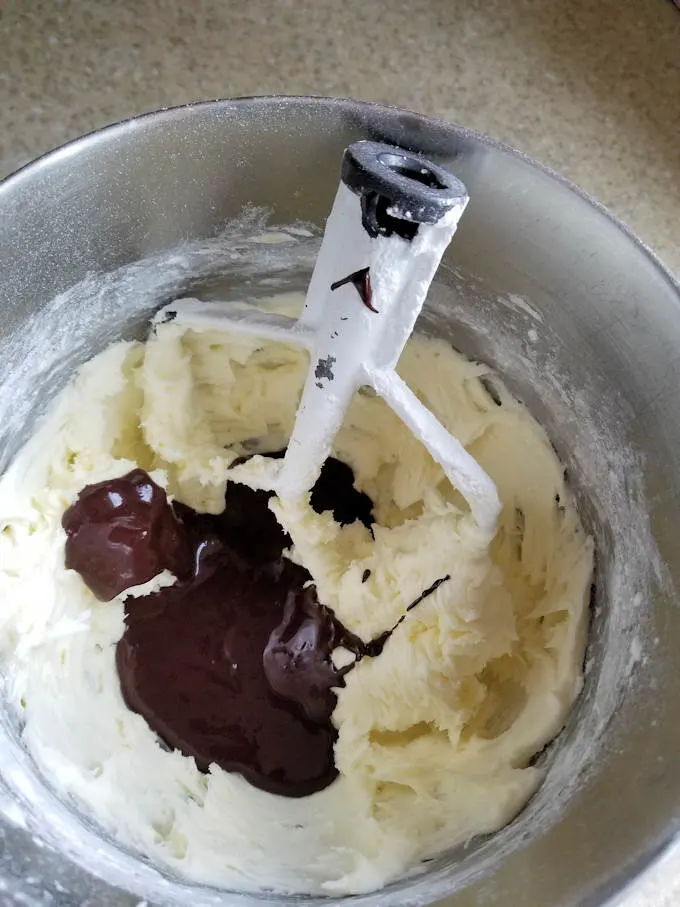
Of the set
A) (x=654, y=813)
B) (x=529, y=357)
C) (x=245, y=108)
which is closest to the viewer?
(x=654, y=813)

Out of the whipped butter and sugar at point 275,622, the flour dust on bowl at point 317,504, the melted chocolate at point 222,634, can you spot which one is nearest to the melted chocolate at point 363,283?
the flour dust on bowl at point 317,504

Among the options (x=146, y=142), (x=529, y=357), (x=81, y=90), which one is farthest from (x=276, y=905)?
(x=81, y=90)

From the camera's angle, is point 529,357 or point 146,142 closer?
point 146,142

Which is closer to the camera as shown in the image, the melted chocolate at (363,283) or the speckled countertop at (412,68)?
the melted chocolate at (363,283)

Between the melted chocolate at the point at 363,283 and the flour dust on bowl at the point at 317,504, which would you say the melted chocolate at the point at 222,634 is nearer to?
the flour dust on bowl at the point at 317,504

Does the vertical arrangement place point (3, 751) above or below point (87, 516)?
below

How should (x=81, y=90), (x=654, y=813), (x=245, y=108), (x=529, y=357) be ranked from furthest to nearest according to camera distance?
1. (x=81, y=90)
2. (x=529, y=357)
3. (x=245, y=108)
4. (x=654, y=813)

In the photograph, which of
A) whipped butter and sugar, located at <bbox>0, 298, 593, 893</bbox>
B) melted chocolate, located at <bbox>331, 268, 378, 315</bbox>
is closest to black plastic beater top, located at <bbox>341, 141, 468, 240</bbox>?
melted chocolate, located at <bbox>331, 268, 378, 315</bbox>

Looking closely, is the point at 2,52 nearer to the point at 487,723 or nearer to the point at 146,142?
the point at 146,142
